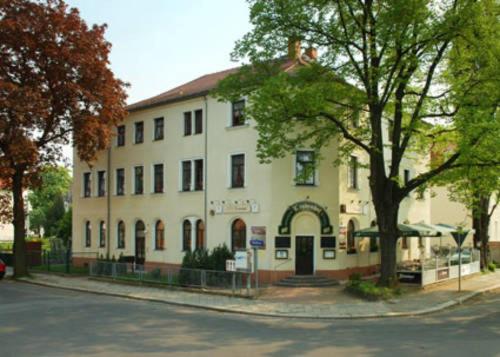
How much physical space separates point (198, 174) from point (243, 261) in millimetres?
8724

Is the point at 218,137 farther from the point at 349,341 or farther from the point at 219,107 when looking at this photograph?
the point at 349,341

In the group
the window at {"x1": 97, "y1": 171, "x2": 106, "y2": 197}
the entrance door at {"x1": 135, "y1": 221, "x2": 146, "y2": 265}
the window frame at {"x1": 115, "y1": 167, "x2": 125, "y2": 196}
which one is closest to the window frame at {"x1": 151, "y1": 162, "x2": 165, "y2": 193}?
the entrance door at {"x1": 135, "y1": 221, "x2": 146, "y2": 265}

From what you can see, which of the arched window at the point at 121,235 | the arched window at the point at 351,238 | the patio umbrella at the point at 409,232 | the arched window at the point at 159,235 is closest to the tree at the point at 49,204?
the arched window at the point at 121,235

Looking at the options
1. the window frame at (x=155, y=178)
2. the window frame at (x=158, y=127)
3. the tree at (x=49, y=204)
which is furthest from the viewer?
the tree at (x=49, y=204)

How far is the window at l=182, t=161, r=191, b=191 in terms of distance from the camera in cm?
3101

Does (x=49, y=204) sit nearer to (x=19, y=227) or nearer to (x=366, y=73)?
(x=19, y=227)

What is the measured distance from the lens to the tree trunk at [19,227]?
30.7m

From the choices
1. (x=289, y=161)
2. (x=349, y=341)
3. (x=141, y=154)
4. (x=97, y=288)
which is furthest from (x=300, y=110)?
(x=141, y=154)

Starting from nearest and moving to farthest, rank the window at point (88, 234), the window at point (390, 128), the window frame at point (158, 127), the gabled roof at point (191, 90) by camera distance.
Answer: the window at point (390, 128), the gabled roof at point (191, 90), the window frame at point (158, 127), the window at point (88, 234)

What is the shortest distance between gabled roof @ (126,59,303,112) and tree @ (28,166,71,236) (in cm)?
2990

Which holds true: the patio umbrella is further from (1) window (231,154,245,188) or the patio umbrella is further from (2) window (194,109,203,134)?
(2) window (194,109,203,134)

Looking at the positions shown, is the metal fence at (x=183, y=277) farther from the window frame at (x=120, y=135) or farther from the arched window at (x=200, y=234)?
the window frame at (x=120, y=135)

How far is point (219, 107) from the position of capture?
29.3m

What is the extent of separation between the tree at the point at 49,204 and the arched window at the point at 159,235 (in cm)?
3249
